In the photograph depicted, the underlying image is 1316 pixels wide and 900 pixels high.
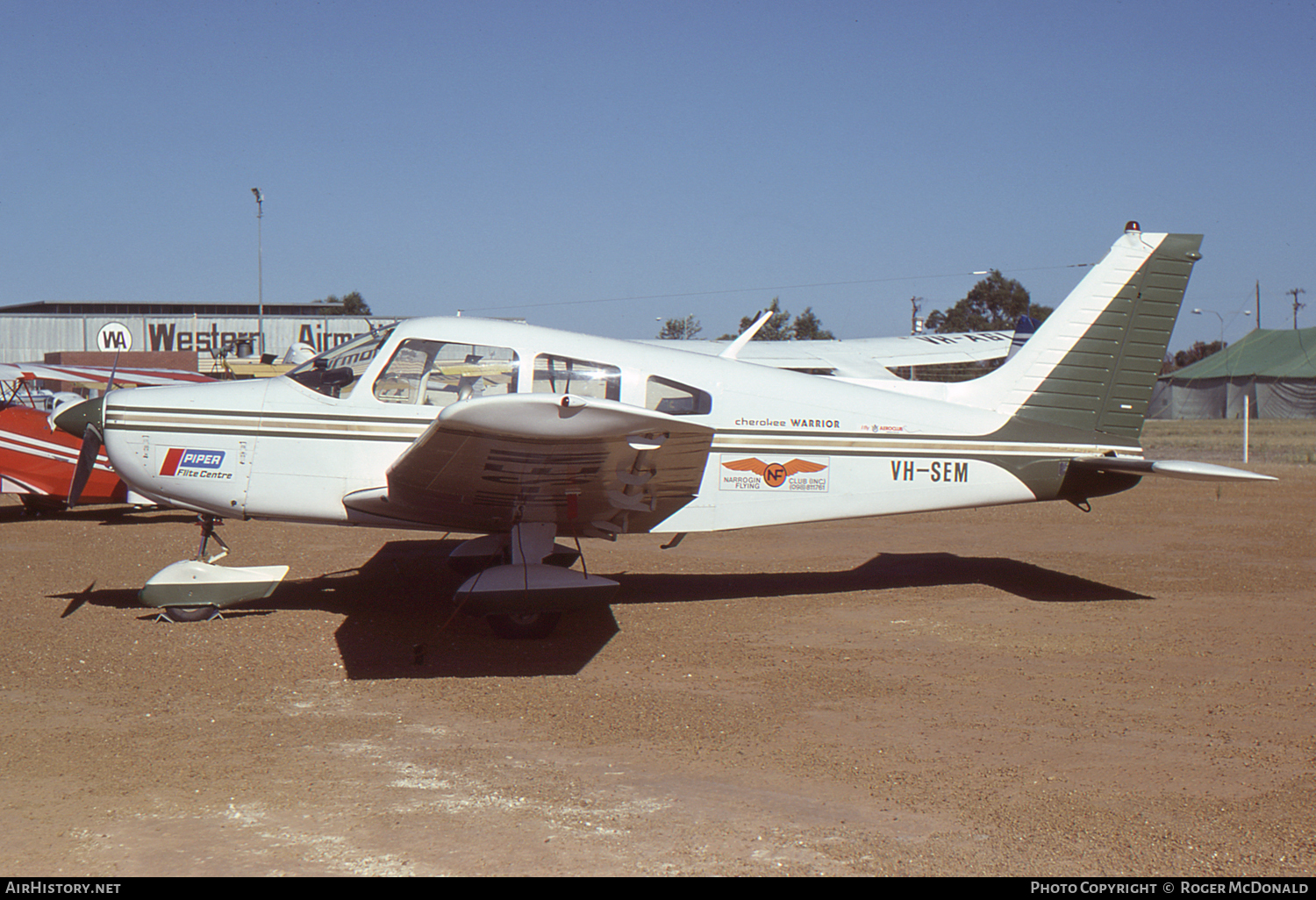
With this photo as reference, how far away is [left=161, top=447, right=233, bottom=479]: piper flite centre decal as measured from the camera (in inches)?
261

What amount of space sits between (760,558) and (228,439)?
5506 millimetres

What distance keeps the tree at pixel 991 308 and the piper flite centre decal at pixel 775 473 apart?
60.9 meters

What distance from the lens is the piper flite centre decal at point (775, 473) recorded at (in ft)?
23.7

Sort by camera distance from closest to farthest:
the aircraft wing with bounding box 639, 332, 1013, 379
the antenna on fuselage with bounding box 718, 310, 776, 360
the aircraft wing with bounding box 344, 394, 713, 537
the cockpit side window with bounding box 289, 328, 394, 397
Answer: the aircraft wing with bounding box 344, 394, 713, 537
the cockpit side window with bounding box 289, 328, 394, 397
the antenna on fuselage with bounding box 718, 310, 776, 360
the aircraft wing with bounding box 639, 332, 1013, 379

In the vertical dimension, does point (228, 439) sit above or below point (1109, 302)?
below

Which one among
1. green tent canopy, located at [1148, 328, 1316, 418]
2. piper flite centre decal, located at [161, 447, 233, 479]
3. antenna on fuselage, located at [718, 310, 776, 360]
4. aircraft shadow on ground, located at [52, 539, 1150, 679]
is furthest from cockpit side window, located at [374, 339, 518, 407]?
green tent canopy, located at [1148, 328, 1316, 418]

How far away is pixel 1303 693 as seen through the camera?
5352mm

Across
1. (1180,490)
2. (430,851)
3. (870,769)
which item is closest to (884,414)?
(870,769)

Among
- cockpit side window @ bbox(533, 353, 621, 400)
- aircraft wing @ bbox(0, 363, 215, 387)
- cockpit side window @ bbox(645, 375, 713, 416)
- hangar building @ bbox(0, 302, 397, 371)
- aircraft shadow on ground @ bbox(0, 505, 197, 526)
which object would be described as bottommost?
aircraft shadow on ground @ bbox(0, 505, 197, 526)

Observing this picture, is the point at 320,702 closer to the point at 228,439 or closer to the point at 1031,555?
the point at 228,439

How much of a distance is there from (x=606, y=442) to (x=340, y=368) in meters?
2.63

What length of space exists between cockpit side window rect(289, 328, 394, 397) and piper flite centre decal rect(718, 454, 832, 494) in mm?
2644

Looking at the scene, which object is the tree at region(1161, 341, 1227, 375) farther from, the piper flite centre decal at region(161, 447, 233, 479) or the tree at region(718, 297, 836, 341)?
the piper flite centre decal at region(161, 447, 233, 479)

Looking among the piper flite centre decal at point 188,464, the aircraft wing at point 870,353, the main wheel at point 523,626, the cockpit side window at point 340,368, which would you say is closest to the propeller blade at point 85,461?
the piper flite centre decal at point 188,464
